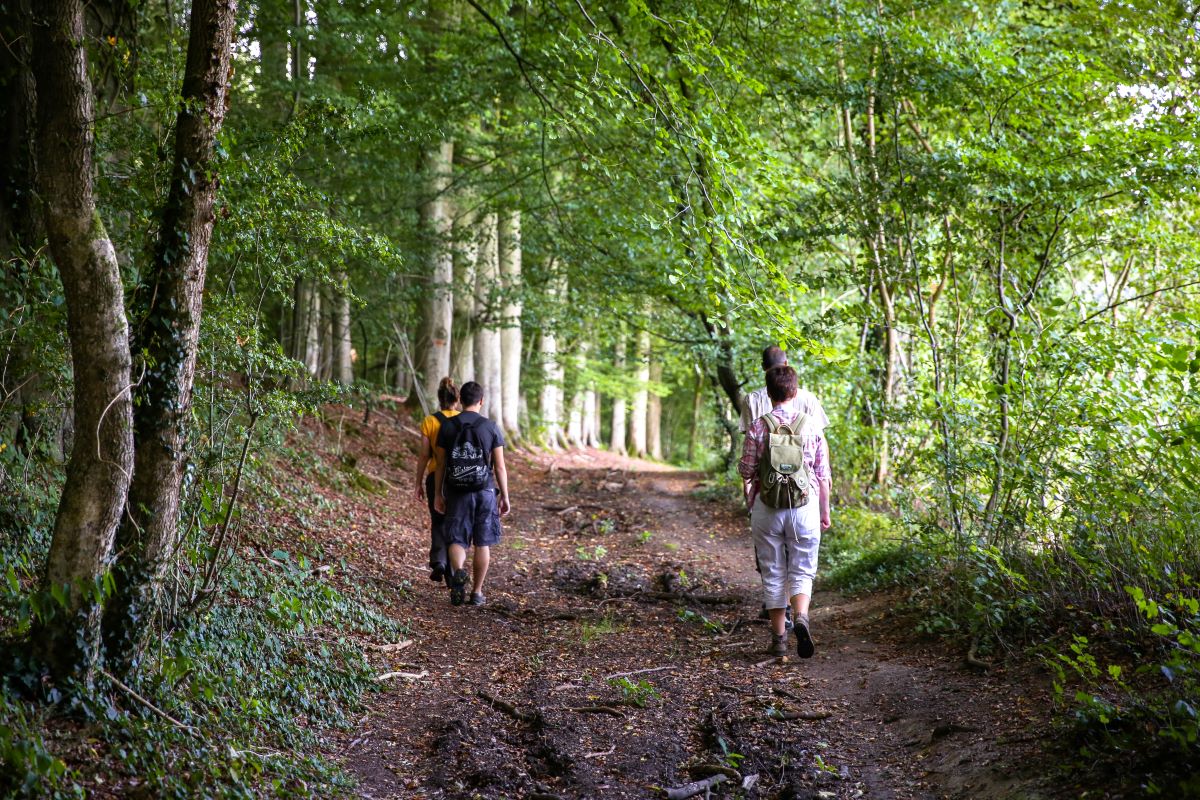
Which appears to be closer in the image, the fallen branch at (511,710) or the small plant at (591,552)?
the fallen branch at (511,710)

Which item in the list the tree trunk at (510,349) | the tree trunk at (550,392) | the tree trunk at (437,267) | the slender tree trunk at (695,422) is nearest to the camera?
the tree trunk at (437,267)

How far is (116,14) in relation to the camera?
6758mm

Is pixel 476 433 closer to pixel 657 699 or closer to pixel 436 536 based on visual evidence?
pixel 436 536

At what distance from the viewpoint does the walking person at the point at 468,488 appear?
7.81m

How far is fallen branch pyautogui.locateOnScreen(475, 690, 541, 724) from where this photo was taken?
5113 millimetres

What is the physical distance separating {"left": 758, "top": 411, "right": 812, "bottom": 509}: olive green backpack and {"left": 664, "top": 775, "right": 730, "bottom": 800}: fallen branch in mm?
2489

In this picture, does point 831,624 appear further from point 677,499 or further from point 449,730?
point 677,499

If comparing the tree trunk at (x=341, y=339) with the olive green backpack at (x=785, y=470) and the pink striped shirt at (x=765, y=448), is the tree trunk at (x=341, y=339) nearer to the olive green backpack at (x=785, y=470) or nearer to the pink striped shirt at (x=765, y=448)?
the pink striped shirt at (x=765, y=448)

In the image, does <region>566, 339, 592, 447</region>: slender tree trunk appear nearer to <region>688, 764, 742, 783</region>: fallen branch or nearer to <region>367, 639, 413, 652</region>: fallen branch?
<region>367, 639, 413, 652</region>: fallen branch

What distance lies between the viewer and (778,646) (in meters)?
6.45

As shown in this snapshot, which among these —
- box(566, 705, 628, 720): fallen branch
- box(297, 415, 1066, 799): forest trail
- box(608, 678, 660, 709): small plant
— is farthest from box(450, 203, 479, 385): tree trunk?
box(566, 705, 628, 720): fallen branch

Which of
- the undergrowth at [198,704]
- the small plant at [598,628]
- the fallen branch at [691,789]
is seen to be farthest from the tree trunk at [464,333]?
the fallen branch at [691,789]

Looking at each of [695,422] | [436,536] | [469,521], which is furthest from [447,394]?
[695,422]

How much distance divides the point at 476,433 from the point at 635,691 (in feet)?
10.2
